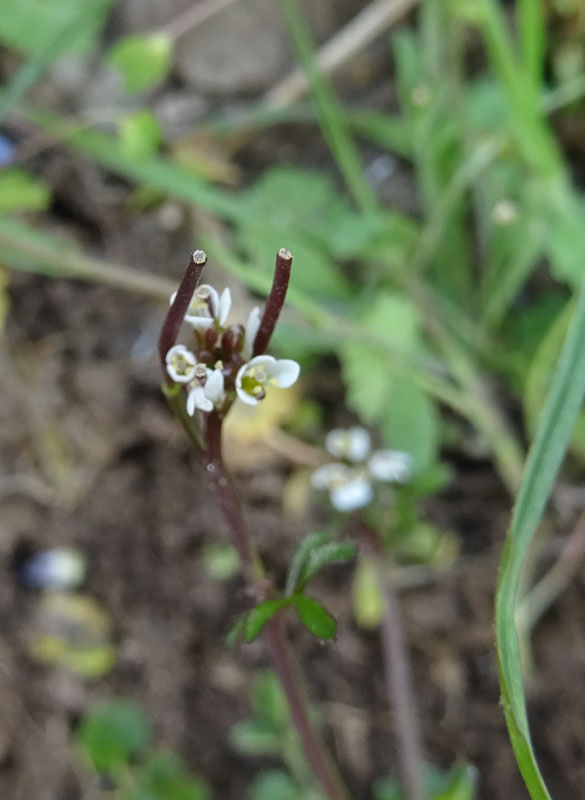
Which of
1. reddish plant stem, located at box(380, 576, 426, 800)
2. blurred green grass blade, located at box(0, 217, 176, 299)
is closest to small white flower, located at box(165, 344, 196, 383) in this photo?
blurred green grass blade, located at box(0, 217, 176, 299)

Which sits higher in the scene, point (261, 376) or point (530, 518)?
point (261, 376)

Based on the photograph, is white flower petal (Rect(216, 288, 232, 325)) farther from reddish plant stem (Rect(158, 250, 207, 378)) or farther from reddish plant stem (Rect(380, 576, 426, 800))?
reddish plant stem (Rect(380, 576, 426, 800))

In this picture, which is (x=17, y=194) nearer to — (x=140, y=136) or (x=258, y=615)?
(x=140, y=136)

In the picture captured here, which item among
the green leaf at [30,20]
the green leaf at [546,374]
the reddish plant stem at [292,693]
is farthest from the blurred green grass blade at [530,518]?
the green leaf at [30,20]

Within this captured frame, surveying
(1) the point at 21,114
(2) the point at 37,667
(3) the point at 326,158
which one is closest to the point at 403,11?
(3) the point at 326,158

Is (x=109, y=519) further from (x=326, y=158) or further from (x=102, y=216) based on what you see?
(x=326, y=158)

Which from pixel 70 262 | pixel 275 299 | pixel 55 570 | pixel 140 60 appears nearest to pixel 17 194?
pixel 70 262
